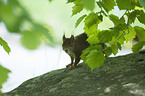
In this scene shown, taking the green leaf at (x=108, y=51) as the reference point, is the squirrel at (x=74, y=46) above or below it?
above

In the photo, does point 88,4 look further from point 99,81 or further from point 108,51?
point 99,81

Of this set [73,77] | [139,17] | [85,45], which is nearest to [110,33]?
[139,17]

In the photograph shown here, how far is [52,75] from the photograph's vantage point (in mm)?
2752

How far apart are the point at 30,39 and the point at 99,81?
5.51ft

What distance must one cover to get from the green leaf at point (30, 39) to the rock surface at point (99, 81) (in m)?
1.25

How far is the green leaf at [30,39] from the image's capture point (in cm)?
46

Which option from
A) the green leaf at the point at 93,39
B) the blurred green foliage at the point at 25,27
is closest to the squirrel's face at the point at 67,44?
the green leaf at the point at 93,39

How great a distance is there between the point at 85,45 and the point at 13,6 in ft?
9.89

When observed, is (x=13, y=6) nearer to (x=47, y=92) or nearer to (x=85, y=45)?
(x=47, y=92)

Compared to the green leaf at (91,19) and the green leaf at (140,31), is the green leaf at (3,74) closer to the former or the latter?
the green leaf at (91,19)

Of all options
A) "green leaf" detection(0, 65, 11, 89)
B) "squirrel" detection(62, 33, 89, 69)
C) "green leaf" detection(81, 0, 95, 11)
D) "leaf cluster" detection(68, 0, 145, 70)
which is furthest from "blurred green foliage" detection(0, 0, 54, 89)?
"squirrel" detection(62, 33, 89, 69)

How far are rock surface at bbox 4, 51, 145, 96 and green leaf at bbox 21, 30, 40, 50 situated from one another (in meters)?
1.25

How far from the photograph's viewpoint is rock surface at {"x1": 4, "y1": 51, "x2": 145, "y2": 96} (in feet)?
5.56

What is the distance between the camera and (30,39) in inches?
18.7
